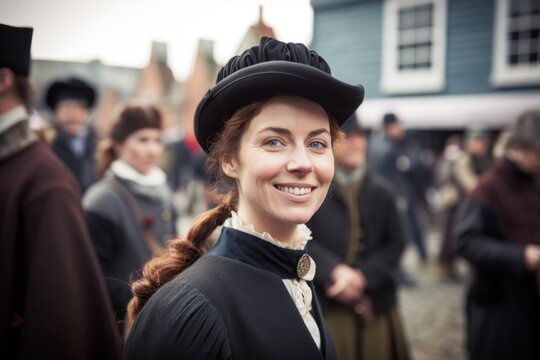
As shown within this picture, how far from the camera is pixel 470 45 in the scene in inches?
178

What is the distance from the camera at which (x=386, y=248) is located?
9.37ft

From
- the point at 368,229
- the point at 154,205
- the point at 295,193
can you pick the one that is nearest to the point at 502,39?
the point at 368,229

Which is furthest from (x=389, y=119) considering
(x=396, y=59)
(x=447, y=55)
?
(x=447, y=55)

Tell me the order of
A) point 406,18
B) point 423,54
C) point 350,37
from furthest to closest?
point 423,54 → point 406,18 → point 350,37

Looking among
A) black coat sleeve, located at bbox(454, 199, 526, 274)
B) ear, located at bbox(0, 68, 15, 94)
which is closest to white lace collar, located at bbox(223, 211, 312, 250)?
ear, located at bbox(0, 68, 15, 94)

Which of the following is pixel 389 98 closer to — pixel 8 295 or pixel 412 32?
pixel 412 32

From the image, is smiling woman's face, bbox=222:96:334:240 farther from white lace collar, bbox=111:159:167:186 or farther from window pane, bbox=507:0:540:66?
window pane, bbox=507:0:540:66

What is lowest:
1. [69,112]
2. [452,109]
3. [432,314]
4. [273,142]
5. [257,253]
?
[432,314]

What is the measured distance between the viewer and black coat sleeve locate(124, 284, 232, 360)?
1.02m

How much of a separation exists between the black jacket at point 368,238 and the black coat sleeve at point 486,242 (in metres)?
0.39

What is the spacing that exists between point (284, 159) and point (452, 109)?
580 centimetres

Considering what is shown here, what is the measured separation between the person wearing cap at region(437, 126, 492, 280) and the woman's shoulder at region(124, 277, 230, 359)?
5.48 metres

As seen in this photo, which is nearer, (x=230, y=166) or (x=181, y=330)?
(x=181, y=330)

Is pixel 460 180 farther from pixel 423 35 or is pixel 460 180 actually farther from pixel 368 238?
pixel 368 238
